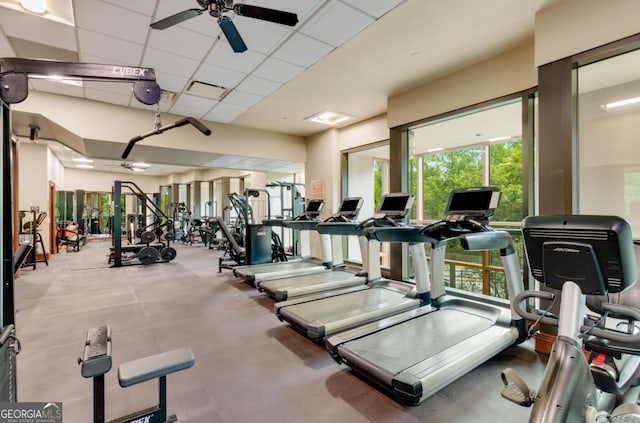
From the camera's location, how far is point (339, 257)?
20.5 ft

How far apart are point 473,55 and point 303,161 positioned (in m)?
5.09

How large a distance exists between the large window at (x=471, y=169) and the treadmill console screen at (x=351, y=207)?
3.80 ft

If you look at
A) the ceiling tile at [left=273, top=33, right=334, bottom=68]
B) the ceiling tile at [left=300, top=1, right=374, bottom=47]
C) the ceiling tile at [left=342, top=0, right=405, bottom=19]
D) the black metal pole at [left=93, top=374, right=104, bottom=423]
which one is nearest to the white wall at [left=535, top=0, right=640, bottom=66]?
the ceiling tile at [left=342, top=0, right=405, bottom=19]

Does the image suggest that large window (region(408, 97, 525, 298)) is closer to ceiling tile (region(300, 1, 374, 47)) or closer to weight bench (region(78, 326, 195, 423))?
ceiling tile (region(300, 1, 374, 47))

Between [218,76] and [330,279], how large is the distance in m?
3.76

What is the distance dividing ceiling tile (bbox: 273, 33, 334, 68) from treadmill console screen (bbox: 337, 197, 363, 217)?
2.25m

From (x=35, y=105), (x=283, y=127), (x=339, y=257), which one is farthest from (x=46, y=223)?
(x=339, y=257)

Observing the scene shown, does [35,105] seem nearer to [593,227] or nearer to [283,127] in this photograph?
[283,127]

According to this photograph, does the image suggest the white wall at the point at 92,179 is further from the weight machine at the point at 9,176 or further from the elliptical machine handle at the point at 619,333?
the elliptical machine handle at the point at 619,333

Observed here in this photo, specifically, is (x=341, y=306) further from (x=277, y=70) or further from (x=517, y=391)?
(x=277, y=70)

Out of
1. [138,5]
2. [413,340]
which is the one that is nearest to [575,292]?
[413,340]

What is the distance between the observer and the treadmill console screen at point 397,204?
413 cm

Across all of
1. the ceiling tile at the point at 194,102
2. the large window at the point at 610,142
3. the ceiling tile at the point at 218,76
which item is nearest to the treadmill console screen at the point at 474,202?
the large window at the point at 610,142

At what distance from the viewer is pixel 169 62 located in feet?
13.8
